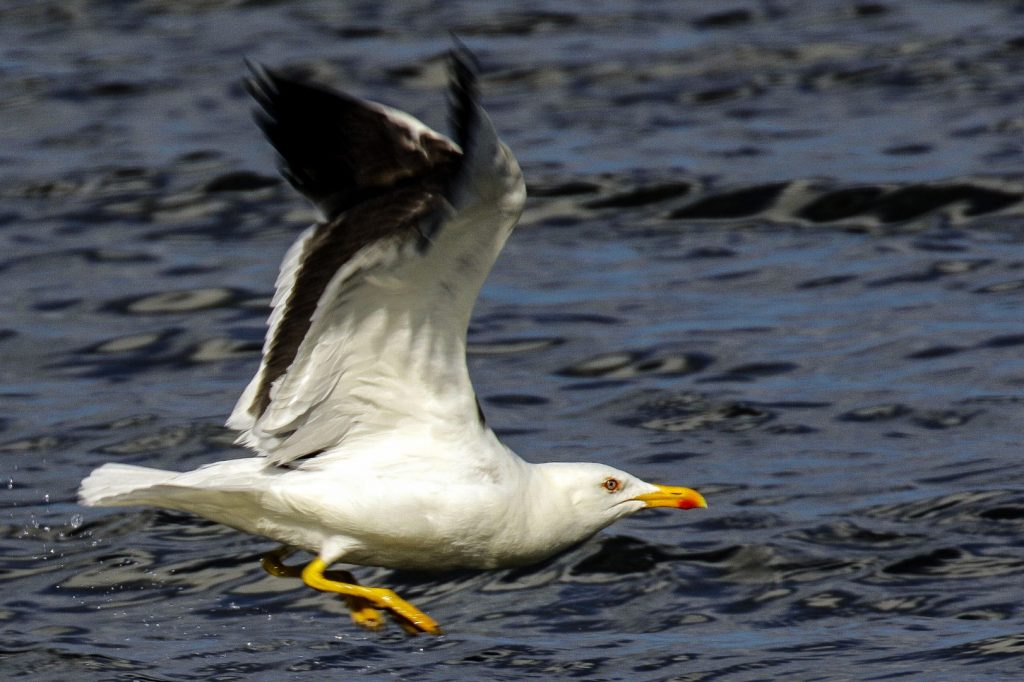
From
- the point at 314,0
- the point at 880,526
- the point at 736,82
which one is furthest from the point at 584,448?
the point at 314,0

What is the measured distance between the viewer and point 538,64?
59.1 feet

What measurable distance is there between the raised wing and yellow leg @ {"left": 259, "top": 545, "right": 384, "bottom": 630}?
0.50 metres

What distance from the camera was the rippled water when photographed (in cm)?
945

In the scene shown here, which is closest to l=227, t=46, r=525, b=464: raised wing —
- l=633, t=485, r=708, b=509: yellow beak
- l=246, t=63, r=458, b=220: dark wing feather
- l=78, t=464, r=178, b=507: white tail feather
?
l=246, t=63, r=458, b=220: dark wing feather

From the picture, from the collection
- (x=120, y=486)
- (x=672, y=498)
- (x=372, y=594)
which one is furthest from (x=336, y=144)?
(x=672, y=498)

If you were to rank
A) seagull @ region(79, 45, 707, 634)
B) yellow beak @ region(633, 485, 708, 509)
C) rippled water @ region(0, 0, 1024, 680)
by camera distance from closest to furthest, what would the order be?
seagull @ region(79, 45, 707, 634), yellow beak @ region(633, 485, 708, 509), rippled water @ region(0, 0, 1024, 680)

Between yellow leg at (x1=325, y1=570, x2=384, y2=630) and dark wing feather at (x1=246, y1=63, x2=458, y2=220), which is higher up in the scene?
dark wing feather at (x1=246, y1=63, x2=458, y2=220)

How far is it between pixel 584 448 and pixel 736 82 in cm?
692

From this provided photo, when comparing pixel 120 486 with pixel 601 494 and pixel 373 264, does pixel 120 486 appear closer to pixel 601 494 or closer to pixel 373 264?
pixel 373 264

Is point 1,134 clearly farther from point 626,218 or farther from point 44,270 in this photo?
point 626,218

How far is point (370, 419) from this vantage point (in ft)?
27.0

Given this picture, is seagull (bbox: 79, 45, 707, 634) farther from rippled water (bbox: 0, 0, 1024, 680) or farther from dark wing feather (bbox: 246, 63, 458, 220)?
rippled water (bbox: 0, 0, 1024, 680)

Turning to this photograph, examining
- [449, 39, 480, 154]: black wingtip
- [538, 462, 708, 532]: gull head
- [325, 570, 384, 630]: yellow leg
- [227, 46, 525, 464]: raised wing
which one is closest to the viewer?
[449, 39, 480, 154]: black wingtip

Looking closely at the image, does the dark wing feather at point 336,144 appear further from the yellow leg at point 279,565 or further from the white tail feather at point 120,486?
the yellow leg at point 279,565
